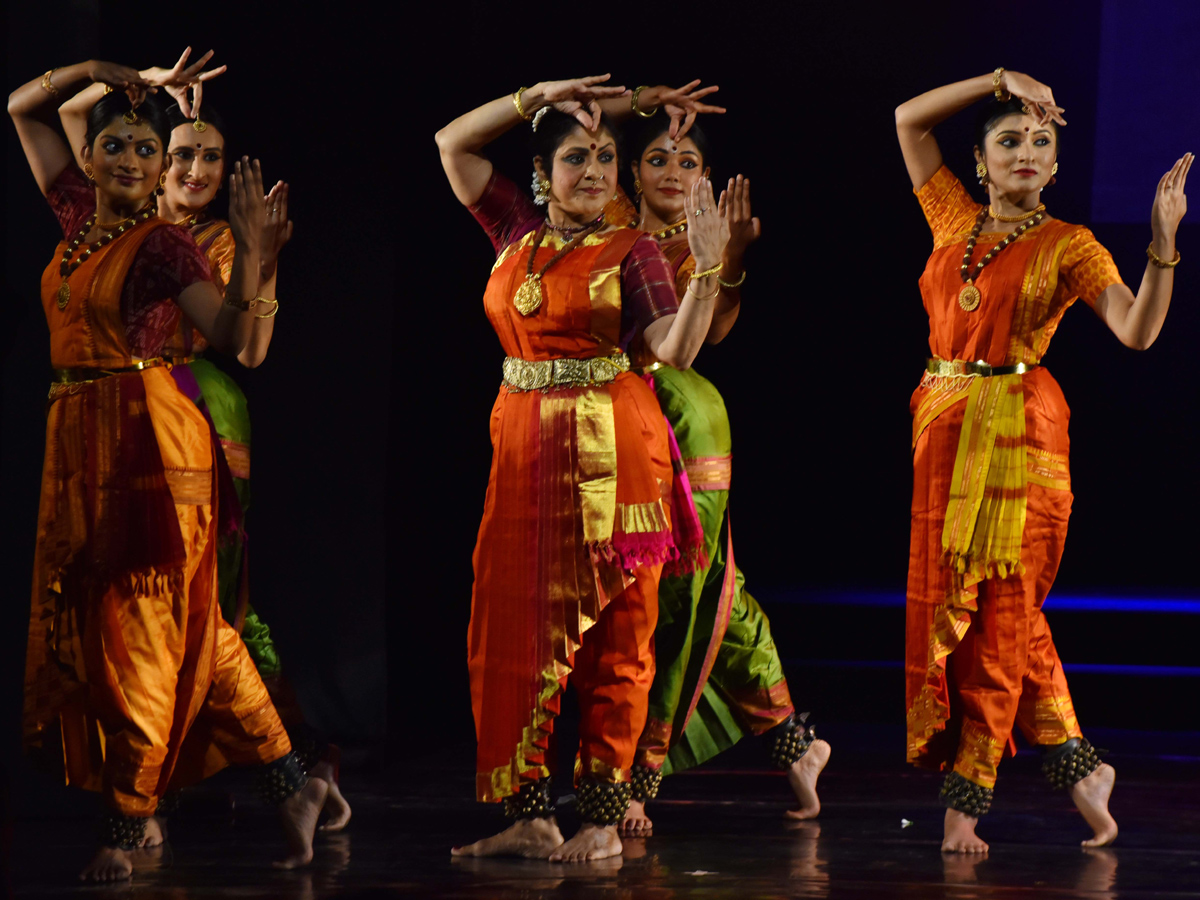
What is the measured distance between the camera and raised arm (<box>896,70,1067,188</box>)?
3592mm

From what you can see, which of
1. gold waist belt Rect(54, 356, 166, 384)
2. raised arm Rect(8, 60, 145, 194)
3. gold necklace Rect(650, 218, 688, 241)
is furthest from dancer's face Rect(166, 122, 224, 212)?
gold necklace Rect(650, 218, 688, 241)

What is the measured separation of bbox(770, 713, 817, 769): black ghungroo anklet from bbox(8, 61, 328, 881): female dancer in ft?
3.72

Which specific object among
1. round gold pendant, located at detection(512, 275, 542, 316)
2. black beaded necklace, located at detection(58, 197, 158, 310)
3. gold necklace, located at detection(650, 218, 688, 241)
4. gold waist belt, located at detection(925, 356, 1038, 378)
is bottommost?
gold waist belt, located at detection(925, 356, 1038, 378)

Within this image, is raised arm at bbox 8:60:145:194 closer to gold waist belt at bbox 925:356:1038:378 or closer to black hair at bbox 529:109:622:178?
black hair at bbox 529:109:622:178

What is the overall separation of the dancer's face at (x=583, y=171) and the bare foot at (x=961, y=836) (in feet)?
4.87

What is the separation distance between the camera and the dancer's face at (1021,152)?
11.9ft

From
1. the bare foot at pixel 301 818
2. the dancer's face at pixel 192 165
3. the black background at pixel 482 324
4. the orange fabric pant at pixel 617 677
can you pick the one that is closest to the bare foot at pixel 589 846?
the orange fabric pant at pixel 617 677

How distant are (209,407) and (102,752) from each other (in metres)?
0.91

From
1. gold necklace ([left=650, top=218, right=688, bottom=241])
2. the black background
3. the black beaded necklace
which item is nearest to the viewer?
the black beaded necklace

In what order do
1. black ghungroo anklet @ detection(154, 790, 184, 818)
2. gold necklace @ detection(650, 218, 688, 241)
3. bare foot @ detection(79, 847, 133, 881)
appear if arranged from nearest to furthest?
1. bare foot @ detection(79, 847, 133, 881)
2. black ghungroo anklet @ detection(154, 790, 184, 818)
3. gold necklace @ detection(650, 218, 688, 241)

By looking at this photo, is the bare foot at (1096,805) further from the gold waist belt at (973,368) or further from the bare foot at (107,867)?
the bare foot at (107,867)

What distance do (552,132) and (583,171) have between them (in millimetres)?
103

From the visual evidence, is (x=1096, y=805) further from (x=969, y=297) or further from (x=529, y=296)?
(x=529, y=296)

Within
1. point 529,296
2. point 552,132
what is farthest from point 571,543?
point 552,132
